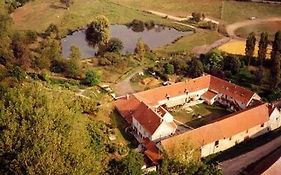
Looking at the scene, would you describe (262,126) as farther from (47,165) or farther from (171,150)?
(47,165)

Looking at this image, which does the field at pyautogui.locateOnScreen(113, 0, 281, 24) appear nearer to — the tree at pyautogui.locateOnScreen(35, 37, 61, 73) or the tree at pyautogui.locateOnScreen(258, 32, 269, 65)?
the tree at pyautogui.locateOnScreen(258, 32, 269, 65)

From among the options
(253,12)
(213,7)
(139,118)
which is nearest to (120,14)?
(213,7)

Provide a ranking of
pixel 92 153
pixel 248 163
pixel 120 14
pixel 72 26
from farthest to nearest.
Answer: pixel 120 14 → pixel 72 26 → pixel 248 163 → pixel 92 153

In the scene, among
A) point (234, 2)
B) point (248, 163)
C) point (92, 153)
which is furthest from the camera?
point (234, 2)

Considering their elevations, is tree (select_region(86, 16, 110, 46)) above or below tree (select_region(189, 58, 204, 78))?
above

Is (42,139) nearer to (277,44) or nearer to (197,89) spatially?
(197,89)

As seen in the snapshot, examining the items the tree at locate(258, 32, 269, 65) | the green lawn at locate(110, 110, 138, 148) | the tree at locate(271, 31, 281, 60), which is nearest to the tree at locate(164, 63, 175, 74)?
the tree at locate(258, 32, 269, 65)
